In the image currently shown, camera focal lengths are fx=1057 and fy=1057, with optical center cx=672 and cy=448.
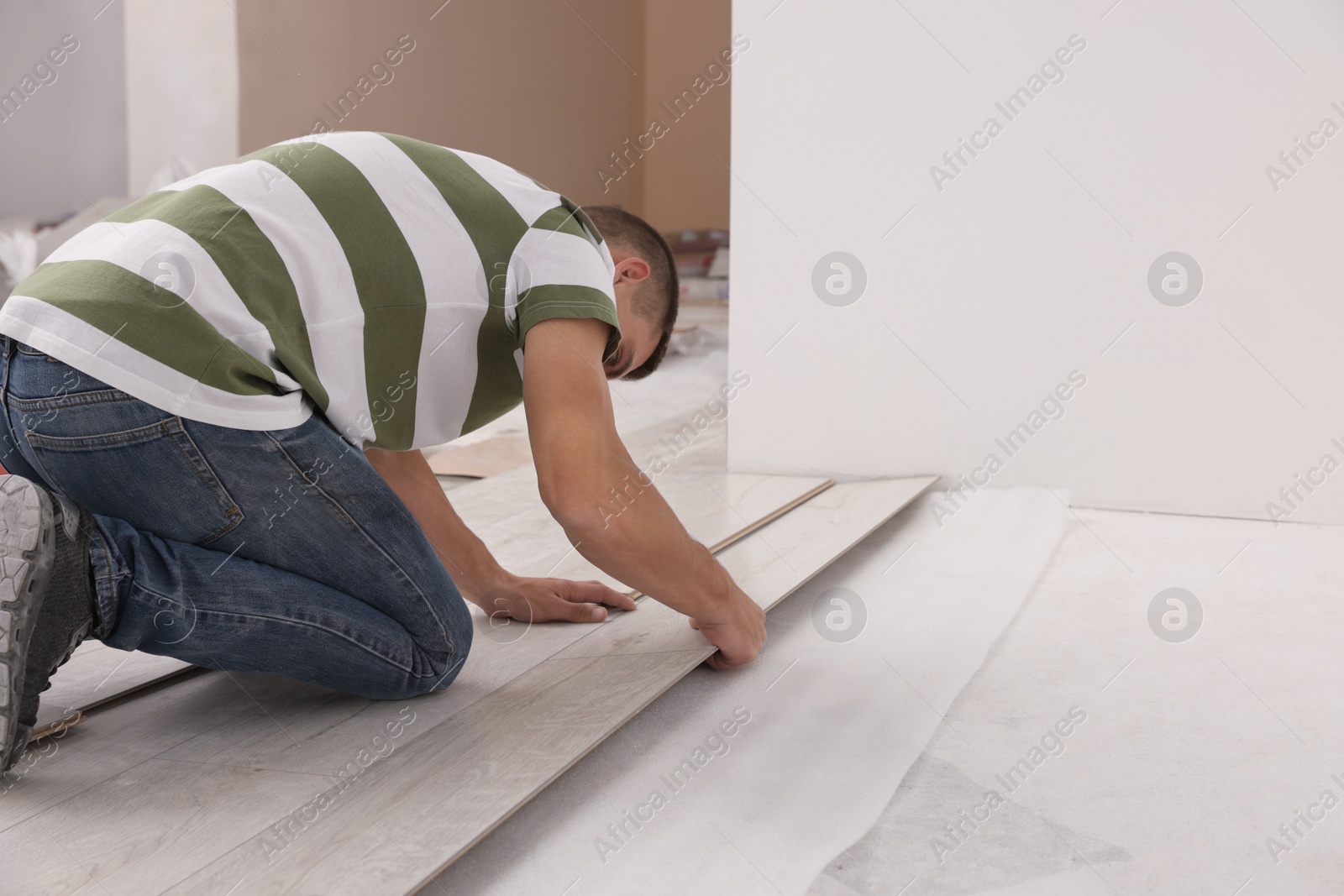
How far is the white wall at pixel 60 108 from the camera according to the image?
3494 millimetres

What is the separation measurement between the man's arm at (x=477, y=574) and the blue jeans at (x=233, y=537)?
13.0 inches

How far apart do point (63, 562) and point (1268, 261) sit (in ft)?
8.09

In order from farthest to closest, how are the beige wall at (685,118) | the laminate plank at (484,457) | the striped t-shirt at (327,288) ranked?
the beige wall at (685,118), the laminate plank at (484,457), the striped t-shirt at (327,288)

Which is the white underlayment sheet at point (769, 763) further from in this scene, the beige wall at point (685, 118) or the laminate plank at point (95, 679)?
the beige wall at point (685, 118)

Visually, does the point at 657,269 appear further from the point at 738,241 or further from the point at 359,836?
the point at 738,241

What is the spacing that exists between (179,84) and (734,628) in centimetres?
378

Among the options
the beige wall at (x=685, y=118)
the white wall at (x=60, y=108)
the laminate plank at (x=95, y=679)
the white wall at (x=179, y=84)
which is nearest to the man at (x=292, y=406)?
the laminate plank at (x=95, y=679)

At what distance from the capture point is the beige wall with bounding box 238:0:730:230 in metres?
4.35

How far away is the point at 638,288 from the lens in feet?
4.42

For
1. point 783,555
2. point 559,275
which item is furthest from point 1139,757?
point 559,275

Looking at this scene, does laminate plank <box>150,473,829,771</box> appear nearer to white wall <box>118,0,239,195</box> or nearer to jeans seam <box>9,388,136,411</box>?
jeans seam <box>9,388,136,411</box>

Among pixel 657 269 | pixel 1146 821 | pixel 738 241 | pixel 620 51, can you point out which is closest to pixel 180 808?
pixel 657 269

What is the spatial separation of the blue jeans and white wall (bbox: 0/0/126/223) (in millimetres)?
2908

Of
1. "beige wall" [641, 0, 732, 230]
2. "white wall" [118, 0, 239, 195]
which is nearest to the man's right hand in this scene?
"white wall" [118, 0, 239, 195]
